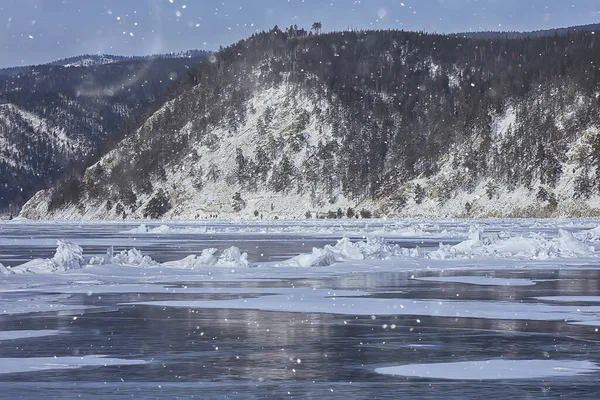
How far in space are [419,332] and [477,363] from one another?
335 centimetres

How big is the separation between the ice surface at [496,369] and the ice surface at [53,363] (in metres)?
3.62

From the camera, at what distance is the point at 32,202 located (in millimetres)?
188500

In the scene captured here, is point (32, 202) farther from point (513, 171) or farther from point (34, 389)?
point (34, 389)

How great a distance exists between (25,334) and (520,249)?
85.5 feet

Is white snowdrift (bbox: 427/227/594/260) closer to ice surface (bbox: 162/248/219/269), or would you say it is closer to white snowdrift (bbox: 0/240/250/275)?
white snowdrift (bbox: 0/240/250/275)

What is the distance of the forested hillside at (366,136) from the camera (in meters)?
127

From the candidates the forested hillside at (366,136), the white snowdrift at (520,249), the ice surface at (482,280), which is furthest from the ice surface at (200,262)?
the forested hillside at (366,136)

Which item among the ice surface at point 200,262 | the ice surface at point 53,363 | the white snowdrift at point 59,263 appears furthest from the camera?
the ice surface at point 200,262

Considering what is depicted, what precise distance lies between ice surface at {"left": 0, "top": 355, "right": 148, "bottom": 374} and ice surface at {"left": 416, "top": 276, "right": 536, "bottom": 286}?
14.6 meters

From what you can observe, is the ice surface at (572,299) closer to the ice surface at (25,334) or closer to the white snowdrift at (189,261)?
the ice surface at (25,334)

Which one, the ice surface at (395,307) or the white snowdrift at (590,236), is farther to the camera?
the white snowdrift at (590,236)

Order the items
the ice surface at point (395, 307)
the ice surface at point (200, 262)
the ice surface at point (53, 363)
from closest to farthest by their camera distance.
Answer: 1. the ice surface at point (53, 363)
2. the ice surface at point (395, 307)
3. the ice surface at point (200, 262)

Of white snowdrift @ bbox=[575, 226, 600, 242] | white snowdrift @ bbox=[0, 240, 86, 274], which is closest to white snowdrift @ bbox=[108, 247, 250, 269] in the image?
white snowdrift @ bbox=[0, 240, 86, 274]

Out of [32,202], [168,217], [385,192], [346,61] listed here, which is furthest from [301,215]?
[32,202]
